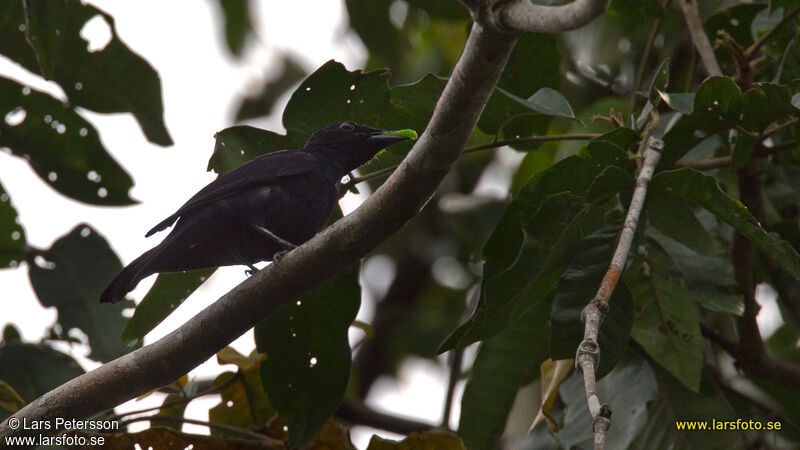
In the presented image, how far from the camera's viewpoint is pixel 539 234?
322 centimetres

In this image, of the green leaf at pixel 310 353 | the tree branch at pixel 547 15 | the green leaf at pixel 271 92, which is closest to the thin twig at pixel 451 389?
the green leaf at pixel 310 353

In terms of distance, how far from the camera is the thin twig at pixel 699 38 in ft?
13.4

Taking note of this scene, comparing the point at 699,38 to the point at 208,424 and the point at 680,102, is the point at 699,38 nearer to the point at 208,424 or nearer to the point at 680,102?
the point at 680,102

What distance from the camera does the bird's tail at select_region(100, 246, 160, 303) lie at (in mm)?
3781

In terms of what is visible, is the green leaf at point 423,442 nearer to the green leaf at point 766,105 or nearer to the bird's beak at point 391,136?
the bird's beak at point 391,136

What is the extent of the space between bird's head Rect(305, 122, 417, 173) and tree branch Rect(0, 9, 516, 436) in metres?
1.21

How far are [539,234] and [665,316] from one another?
0.69 m

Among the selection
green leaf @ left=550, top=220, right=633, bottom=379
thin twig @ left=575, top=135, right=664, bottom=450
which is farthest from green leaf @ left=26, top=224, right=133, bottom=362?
thin twig @ left=575, top=135, right=664, bottom=450

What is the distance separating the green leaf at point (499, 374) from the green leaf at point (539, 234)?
0.34 m

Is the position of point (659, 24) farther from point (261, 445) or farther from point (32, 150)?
point (32, 150)

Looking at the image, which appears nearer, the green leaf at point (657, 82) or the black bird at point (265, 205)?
the green leaf at point (657, 82)

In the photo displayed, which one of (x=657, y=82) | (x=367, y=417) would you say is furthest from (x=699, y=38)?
(x=367, y=417)

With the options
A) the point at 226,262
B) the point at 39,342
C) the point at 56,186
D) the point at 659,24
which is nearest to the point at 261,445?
the point at 226,262

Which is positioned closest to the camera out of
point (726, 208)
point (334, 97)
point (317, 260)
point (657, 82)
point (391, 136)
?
point (317, 260)
